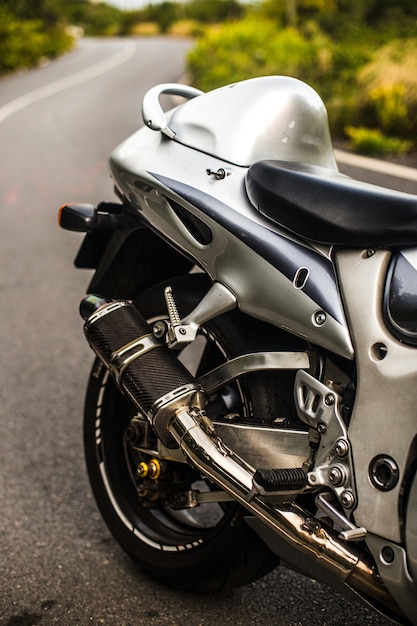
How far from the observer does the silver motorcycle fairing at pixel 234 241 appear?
2.26 meters

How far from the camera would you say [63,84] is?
23094mm

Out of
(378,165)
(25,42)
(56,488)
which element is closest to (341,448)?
(56,488)

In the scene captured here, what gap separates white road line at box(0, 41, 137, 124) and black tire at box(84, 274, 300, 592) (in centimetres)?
1413

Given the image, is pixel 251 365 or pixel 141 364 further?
pixel 141 364

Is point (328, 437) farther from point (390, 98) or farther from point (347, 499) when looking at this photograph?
point (390, 98)

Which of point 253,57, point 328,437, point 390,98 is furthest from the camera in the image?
point 253,57

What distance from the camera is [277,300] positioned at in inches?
92.7

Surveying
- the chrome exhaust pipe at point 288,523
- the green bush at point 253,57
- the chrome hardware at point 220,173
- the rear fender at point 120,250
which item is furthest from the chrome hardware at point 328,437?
the green bush at point 253,57

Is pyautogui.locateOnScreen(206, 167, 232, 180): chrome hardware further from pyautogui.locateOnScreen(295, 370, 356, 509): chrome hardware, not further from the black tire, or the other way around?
pyautogui.locateOnScreen(295, 370, 356, 509): chrome hardware

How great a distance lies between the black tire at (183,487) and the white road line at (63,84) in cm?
1413

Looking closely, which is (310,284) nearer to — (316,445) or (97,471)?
(316,445)

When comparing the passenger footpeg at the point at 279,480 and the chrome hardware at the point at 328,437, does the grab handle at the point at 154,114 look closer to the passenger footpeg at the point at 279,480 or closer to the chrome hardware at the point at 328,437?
the chrome hardware at the point at 328,437

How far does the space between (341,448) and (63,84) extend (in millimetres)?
22216

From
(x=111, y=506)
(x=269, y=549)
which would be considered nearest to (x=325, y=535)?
(x=269, y=549)
